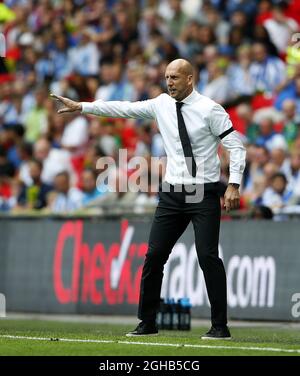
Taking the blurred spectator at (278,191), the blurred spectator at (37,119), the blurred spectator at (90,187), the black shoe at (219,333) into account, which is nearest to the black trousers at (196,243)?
the black shoe at (219,333)

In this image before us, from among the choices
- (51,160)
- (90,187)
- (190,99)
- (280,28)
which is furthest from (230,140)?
(51,160)

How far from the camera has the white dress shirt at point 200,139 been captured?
10.8m

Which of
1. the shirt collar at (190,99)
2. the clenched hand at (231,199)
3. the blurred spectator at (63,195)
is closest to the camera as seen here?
the clenched hand at (231,199)

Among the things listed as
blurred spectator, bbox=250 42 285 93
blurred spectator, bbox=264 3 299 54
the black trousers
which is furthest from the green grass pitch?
blurred spectator, bbox=264 3 299 54

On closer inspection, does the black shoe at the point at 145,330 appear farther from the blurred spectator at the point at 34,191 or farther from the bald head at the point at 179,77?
the blurred spectator at the point at 34,191

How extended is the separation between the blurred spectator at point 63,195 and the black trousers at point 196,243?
325 inches

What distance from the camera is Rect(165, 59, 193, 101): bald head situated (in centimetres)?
1080

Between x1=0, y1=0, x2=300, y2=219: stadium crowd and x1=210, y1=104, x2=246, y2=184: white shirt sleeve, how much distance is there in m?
5.10

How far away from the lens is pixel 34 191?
68.0 feet

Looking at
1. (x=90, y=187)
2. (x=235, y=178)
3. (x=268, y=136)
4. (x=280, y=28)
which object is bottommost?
(x=235, y=178)

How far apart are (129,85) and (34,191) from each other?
2999 millimetres


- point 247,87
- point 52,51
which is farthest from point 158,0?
point 247,87

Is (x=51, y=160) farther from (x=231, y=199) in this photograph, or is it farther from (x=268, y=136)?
(x=231, y=199)
